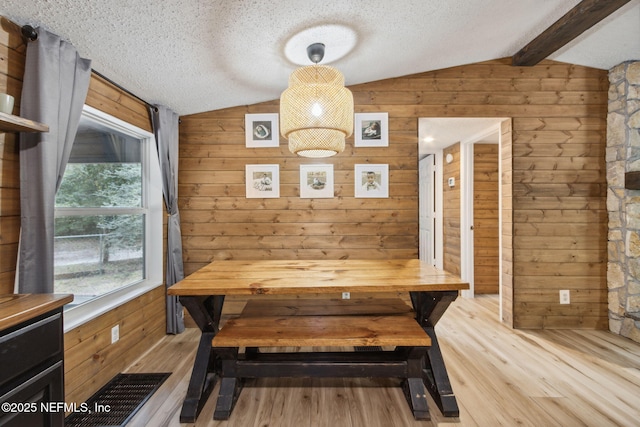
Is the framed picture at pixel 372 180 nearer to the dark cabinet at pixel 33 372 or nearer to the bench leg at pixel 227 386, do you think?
the bench leg at pixel 227 386

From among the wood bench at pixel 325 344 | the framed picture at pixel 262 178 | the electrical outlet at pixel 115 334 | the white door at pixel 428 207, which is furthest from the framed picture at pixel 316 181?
the white door at pixel 428 207

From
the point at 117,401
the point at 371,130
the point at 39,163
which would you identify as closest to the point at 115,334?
the point at 117,401

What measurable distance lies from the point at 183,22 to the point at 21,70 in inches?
33.8

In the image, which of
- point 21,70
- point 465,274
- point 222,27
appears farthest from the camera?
point 465,274

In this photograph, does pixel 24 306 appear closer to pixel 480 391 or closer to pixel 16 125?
pixel 16 125

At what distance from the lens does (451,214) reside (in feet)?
13.7

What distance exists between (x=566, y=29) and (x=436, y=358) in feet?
8.62

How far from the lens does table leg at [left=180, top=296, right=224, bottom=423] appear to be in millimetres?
1665

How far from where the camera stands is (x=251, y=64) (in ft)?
7.52

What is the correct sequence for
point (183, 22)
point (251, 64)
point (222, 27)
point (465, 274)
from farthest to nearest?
point (465, 274)
point (251, 64)
point (222, 27)
point (183, 22)

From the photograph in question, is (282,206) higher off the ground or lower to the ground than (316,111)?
lower

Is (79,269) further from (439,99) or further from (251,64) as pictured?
(439,99)

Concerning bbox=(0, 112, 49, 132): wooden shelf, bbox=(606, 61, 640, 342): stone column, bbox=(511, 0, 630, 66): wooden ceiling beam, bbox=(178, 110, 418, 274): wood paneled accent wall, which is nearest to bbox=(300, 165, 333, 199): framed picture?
bbox=(178, 110, 418, 274): wood paneled accent wall

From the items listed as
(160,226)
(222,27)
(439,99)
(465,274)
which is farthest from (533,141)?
(160,226)
